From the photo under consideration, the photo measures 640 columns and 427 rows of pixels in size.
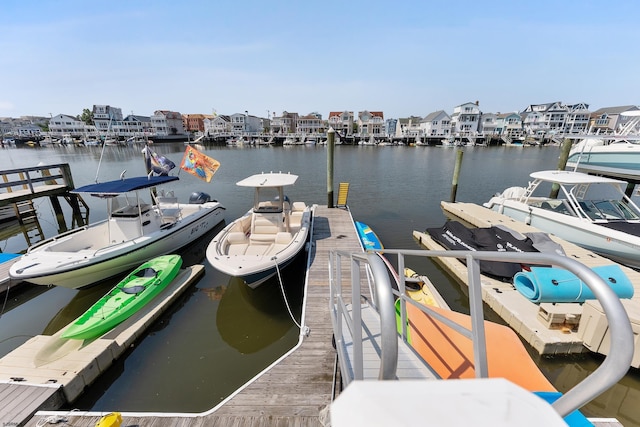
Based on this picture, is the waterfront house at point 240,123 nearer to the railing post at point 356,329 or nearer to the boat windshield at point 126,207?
the boat windshield at point 126,207

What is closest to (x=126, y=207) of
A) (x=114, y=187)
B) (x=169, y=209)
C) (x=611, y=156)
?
(x=114, y=187)

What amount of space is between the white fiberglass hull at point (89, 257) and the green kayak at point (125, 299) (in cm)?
96

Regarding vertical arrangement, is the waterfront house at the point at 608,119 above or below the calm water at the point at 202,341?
above

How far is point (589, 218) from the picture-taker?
33.0ft

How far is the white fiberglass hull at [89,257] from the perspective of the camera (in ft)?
23.0

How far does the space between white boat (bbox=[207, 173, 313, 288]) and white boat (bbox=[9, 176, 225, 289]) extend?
9.29 feet

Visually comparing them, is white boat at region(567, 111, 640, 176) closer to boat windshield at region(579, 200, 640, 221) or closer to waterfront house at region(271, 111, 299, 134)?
boat windshield at region(579, 200, 640, 221)

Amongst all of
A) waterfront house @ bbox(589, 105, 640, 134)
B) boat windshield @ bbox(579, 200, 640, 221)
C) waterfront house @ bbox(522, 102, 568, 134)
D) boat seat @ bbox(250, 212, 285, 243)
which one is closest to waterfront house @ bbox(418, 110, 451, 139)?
waterfront house @ bbox(522, 102, 568, 134)

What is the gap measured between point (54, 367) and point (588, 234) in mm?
15712

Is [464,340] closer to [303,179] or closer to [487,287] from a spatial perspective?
[487,287]

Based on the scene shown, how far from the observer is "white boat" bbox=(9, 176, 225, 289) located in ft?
23.6

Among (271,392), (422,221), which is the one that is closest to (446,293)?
(271,392)

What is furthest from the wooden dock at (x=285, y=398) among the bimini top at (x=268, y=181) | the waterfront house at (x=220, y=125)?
the waterfront house at (x=220, y=125)

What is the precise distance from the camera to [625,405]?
497 centimetres
